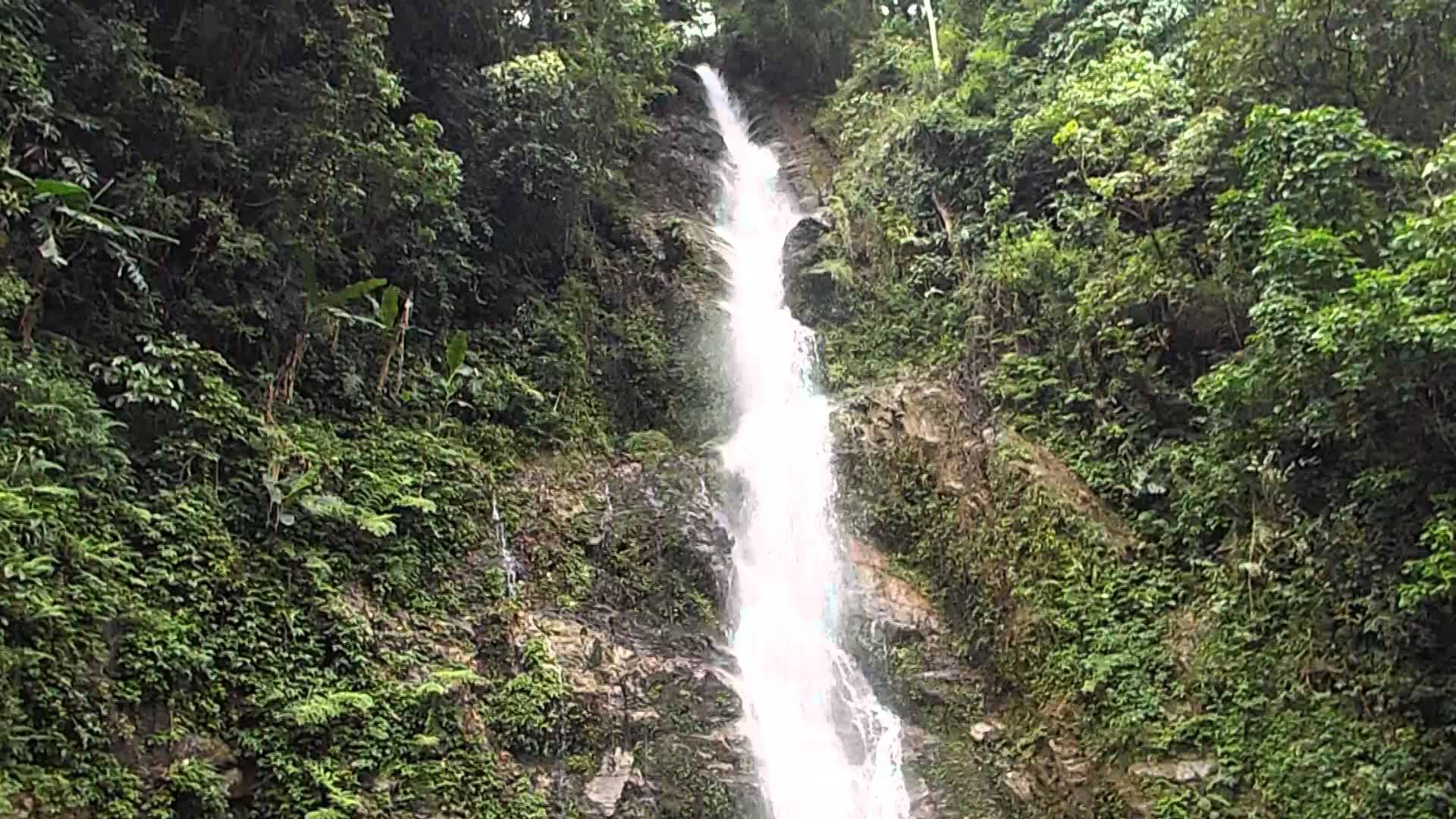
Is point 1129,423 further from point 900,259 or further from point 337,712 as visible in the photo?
point 337,712

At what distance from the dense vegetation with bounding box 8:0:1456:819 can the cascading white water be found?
2.24ft

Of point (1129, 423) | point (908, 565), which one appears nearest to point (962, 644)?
point (908, 565)

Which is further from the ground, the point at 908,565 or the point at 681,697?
the point at 908,565

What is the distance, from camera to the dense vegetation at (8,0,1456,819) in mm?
7145

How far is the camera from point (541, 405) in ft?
39.6

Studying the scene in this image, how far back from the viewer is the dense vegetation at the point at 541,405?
714cm

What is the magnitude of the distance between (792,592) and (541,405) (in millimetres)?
3689

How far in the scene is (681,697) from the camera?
30.4 feet

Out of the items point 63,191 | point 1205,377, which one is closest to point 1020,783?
point 1205,377

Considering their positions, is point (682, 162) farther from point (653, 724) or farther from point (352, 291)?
point (653, 724)

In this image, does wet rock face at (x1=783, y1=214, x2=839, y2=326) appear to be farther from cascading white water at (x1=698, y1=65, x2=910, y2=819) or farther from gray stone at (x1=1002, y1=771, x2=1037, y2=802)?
gray stone at (x1=1002, y1=771, x2=1037, y2=802)

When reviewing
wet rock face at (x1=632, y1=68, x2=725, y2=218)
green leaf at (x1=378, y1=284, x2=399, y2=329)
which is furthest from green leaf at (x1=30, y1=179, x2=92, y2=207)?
wet rock face at (x1=632, y1=68, x2=725, y2=218)

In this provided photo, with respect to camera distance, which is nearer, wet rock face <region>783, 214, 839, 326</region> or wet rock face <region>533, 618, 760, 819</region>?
wet rock face <region>533, 618, 760, 819</region>

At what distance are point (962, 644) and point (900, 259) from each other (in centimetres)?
645
